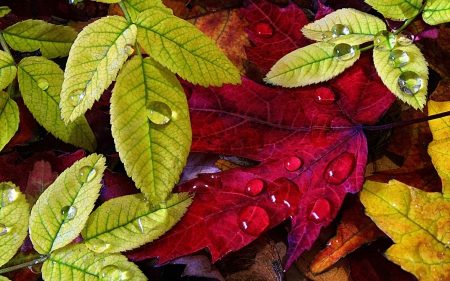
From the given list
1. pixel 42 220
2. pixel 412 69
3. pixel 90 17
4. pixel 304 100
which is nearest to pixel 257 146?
pixel 304 100

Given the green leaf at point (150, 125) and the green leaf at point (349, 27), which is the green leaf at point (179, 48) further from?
the green leaf at point (349, 27)

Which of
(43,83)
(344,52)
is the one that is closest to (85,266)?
(43,83)

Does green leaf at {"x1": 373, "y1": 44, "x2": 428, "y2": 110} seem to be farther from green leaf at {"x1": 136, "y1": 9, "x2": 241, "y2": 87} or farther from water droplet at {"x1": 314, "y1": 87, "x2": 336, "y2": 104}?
green leaf at {"x1": 136, "y1": 9, "x2": 241, "y2": 87}

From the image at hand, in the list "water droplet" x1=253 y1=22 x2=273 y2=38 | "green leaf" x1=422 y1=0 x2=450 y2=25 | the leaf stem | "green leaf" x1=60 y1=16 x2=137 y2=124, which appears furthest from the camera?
"water droplet" x1=253 y1=22 x2=273 y2=38

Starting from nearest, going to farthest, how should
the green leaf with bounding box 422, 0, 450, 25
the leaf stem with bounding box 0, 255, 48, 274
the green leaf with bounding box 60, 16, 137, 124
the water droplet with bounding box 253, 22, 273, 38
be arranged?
1. the green leaf with bounding box 60, 16, 137, 124
2. the leaf stem with bounding box 0, 255, 48, 274
3. the green leaf with bounding box 422, 0, 450, 25
4. the water droplet with bounding box 253, 22, 273, 38

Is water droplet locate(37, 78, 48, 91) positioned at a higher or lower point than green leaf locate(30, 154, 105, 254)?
higher

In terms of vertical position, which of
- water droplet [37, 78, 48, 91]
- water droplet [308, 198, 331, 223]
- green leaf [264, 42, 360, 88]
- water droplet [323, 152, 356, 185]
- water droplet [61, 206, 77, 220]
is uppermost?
water droplet [37, 78, 48, 91]

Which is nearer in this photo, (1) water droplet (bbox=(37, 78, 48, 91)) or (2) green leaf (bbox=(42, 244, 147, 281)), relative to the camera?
(2) green leaf (bbox=(42, 244, 147, 281))

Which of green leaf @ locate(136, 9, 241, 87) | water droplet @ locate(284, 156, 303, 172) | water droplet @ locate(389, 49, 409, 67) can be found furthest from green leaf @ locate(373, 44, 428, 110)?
green leaf @ locate(136, 9, 241, 87)
